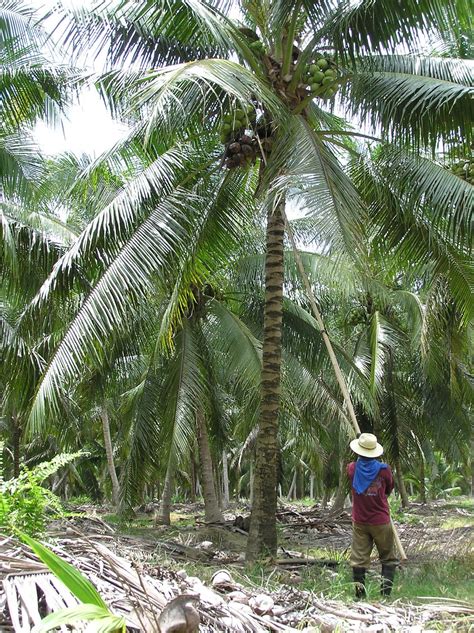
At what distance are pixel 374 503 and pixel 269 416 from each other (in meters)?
2.09

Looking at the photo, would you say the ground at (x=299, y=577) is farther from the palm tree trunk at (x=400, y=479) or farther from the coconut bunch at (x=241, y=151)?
the coconut bunch at (x=241, y=151)

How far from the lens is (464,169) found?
26.9 feet

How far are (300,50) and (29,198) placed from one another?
405 centimetres

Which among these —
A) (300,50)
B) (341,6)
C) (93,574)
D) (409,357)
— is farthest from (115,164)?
(409,357)

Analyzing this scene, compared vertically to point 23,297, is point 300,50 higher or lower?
higher

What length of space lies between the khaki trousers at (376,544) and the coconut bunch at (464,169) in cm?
410

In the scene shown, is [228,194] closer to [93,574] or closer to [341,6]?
[341,6]

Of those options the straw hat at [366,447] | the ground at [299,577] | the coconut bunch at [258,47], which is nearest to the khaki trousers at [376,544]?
the ground at [299,577]

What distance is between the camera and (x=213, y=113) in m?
8.59

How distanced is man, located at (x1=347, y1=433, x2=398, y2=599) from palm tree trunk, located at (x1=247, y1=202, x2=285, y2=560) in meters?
1.68

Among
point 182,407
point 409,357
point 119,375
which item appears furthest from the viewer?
point 409,357

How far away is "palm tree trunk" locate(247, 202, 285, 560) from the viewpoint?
25.8 feet

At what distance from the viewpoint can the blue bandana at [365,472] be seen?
20.6 ft

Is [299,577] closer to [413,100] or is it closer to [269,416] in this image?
[269,416]
